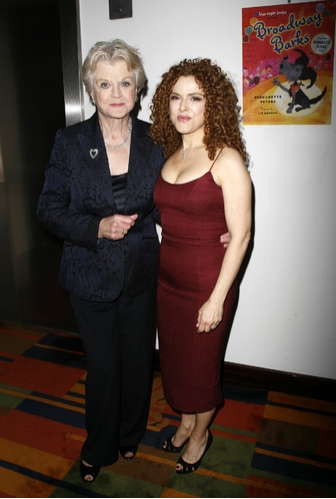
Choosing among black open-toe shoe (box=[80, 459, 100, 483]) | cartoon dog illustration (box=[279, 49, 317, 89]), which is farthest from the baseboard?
cartoon dog illustration (box=[279, 49, 317, 89])

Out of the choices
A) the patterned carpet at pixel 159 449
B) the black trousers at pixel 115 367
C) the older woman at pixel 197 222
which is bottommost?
the patterned carpet at pixel 159 449

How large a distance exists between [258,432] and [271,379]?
1.29ft

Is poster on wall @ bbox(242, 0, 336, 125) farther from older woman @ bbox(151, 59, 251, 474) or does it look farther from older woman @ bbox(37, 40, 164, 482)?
older woman @ bbox(37, 40, 164, 482)

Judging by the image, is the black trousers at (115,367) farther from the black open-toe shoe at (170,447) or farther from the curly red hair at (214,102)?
the curly red hair at (214,102)

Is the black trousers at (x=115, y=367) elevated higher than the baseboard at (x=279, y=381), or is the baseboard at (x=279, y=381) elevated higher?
the black trousers at (x=115, y=367)

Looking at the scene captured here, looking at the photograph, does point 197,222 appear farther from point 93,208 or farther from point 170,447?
point 170,447

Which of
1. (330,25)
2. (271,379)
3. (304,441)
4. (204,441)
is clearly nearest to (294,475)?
(304,441)

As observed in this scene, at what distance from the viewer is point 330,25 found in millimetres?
1965

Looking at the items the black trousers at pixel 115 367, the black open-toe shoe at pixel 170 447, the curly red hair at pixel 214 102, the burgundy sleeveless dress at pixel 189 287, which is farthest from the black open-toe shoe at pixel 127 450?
the curly red hair at pixel 214 102

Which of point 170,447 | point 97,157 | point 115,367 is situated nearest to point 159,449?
point 170,447

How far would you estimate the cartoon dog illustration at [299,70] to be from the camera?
2039 millimetres

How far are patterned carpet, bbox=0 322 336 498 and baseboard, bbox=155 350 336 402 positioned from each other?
1.6 inches

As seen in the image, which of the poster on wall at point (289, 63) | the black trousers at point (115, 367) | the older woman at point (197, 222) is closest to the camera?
the older woman at point (197, 222)

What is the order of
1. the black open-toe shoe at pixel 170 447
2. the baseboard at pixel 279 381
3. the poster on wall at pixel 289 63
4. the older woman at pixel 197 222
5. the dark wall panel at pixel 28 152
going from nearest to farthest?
the older woman at pixel 197 222
the poster on wall at pixel 289 63
the black open-toe shoe at pixel 170 447
the baseboard at pixel 279 381
the dark wall panel at pixel 28 152
